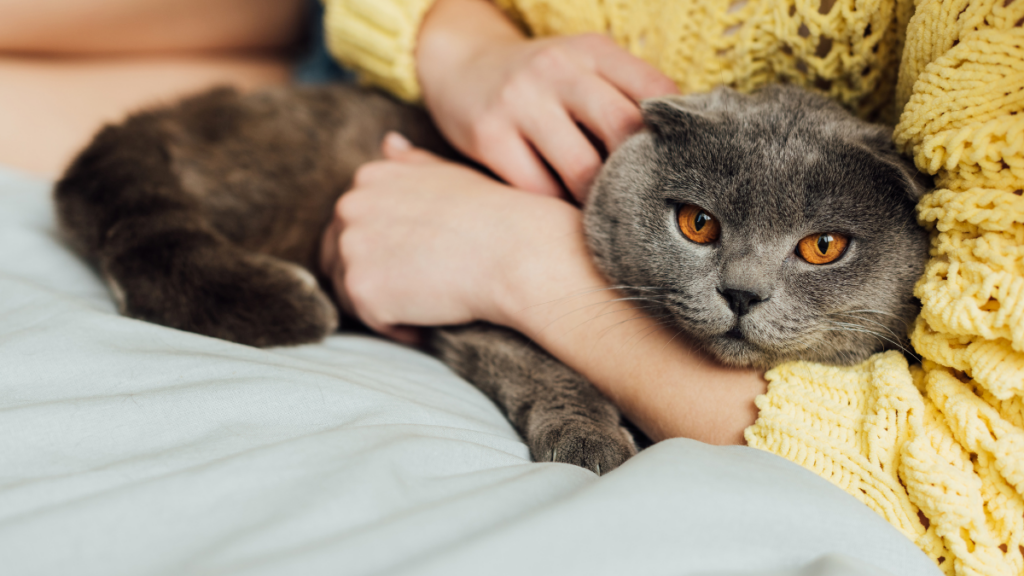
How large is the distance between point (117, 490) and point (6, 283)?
0.52 meters

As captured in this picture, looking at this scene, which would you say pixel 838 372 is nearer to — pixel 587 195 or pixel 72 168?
pixel 587 195

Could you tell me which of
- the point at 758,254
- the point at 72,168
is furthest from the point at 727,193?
the point at 72,168

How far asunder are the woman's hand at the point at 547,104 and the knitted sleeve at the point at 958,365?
1.36 ft

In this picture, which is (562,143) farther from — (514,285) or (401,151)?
(401,151)

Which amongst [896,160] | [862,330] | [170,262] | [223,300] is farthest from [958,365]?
[170,262]

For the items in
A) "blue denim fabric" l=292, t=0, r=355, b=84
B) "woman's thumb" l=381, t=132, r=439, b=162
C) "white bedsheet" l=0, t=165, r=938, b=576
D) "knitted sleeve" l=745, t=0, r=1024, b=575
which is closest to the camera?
"white bedsheet" l=0, t=165, r=938, b=576

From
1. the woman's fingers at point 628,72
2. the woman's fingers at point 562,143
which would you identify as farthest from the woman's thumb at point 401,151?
the woman's fingers at point 628,72

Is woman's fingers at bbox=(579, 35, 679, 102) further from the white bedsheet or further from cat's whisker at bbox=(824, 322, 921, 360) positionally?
the white bedsheet

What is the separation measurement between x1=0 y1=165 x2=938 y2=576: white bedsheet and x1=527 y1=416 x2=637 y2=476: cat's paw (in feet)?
0.37

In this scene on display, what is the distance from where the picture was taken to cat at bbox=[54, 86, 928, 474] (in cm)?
80

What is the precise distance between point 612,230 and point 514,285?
0.57 ft

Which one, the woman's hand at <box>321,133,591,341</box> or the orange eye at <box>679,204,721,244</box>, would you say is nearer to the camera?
the orange eye at <box>679,204,721,244</box>

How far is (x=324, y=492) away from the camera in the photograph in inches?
19.8

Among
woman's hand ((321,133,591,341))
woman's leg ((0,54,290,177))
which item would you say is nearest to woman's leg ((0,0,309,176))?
woman's leg ((0,54,290,177))
